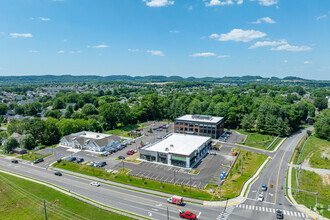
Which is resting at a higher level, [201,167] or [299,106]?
[299,106]

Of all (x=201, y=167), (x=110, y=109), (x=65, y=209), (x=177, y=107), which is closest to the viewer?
(x=65, y=209)

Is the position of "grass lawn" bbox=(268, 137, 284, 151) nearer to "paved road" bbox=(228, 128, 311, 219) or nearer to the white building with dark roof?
"paved road" bbox=(228, 128, 311, 219)

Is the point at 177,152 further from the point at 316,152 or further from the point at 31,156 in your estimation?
the point at 31,156

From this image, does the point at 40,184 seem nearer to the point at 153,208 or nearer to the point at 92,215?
the point at 92,215

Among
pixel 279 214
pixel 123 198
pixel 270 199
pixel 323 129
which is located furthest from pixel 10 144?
pixel 323 129

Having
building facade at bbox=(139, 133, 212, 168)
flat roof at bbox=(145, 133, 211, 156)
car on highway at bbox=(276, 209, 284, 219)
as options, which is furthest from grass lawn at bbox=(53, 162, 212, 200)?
flat roof at bbox=(145, 133, 211, 156)

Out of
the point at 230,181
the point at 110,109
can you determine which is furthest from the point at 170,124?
the point at 230,181
